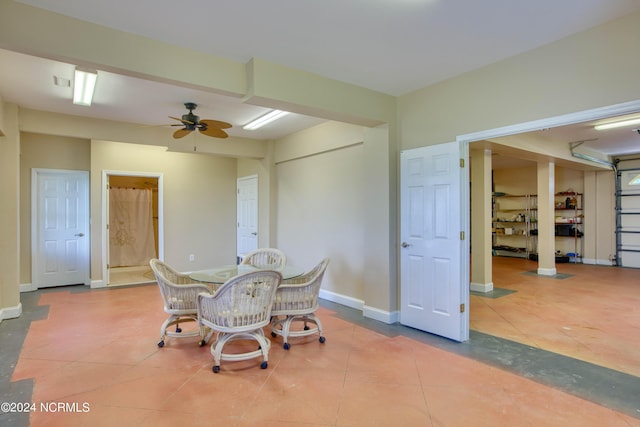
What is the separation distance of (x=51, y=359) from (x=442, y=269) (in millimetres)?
3776

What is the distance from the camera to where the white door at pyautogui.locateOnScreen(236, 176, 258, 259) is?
667cm

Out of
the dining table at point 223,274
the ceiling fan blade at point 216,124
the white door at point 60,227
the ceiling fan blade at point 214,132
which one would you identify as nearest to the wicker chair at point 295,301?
the dining table at point 223,274

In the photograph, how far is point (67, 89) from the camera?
3705mm

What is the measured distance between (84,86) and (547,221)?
8.19 m

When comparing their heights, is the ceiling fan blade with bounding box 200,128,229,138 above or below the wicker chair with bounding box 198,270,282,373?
above

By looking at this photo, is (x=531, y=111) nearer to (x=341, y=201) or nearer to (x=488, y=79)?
(x=488, y=79)

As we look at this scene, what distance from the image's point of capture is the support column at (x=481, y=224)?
18.3 ft

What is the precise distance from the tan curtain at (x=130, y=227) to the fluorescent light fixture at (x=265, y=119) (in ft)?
13.7

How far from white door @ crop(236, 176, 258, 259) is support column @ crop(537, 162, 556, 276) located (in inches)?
234

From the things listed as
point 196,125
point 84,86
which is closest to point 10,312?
point 84,86

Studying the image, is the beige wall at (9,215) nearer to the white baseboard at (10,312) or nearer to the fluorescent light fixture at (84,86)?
the white baseboard at (10,312)

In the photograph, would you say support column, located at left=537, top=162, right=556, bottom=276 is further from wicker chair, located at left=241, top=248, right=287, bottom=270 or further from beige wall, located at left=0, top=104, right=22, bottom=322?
beige wall, located at left=0, top=104, right=22, bottom=322

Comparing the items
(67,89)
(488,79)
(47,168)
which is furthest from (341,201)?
(47,168)

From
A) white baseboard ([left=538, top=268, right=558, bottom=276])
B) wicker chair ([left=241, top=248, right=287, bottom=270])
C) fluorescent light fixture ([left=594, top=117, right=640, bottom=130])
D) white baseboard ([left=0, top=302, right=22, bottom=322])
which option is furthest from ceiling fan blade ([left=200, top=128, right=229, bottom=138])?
white baseboard ([left=538, top=268, right=558, bottom=276])
